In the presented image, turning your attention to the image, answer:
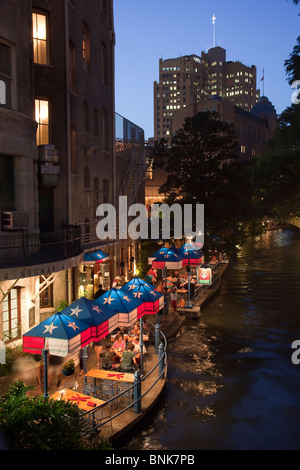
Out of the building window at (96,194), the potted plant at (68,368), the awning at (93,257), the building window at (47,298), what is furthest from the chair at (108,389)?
the building window at (96,194)

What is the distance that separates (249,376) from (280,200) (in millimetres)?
10450

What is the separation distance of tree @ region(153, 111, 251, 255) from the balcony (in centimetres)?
2099

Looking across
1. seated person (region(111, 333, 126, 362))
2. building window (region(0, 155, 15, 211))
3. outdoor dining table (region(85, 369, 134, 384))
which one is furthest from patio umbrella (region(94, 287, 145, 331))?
building window (region(0, 155, 15, 211))

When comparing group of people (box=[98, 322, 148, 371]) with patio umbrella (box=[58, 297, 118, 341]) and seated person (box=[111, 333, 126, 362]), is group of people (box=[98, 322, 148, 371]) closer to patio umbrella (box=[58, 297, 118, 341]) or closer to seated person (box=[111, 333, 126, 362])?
seated person (box=[111, 333, 126, 362])

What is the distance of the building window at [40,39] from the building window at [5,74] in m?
4.55

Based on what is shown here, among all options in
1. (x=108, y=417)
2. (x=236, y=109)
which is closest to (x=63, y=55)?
(x=108, y=417)

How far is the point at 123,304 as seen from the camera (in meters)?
15.7

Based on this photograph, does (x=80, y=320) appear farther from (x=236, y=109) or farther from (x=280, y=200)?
(x=236, y=109)

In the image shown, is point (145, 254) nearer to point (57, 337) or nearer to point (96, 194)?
point (96, 194)

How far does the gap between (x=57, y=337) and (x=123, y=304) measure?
3832 millimetres

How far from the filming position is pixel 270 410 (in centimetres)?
1423

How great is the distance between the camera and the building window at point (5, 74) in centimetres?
1588

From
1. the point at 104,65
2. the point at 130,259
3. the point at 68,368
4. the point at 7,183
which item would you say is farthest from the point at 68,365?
the point at 104,65

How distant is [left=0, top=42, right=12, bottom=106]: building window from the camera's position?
15.9 meters
